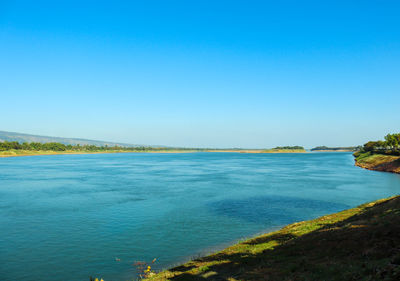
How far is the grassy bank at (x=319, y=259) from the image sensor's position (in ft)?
41.2

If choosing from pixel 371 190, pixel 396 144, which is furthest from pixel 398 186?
pixel 396 144

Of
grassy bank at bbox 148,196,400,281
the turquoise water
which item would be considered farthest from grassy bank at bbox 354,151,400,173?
grassy bank at bbox 148,196,400,281

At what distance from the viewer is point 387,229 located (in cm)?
1692

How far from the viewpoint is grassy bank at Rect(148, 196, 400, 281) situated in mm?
12562

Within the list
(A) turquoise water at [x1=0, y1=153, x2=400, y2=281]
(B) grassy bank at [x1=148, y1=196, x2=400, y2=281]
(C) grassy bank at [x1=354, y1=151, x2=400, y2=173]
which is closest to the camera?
(B) grassy bank at [x1=148, y1=196, x2=400, y2=281]

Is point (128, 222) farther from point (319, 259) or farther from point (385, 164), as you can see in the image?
point (385, 164)

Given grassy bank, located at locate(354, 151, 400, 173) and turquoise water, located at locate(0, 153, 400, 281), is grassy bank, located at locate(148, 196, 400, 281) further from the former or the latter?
grassy bank, located at locate(354, 151, 400, 173)

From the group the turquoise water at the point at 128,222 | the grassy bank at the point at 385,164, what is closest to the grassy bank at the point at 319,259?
the turquoise water at the point at 128,222

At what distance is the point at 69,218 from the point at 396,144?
16008 cm

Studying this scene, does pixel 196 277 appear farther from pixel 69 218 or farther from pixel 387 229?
pixel 69 218

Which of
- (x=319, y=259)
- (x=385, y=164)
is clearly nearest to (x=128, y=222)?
(x=319, y=259)

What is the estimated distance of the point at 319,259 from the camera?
15508mm

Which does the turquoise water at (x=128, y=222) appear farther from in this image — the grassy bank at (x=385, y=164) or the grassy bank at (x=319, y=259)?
the grassy bank at (x=385, y=164)

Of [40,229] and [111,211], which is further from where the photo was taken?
[111,211]
